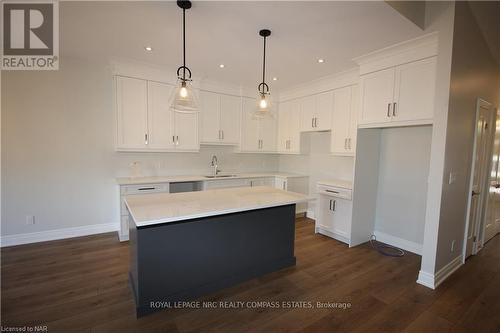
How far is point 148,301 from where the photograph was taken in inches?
80.3

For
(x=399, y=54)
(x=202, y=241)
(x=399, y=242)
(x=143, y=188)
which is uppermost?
(x=399, y=54)

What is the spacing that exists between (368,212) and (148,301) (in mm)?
3295

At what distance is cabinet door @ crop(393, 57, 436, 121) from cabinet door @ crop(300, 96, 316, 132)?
5.32ft

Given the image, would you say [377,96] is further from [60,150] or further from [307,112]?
[60,150]

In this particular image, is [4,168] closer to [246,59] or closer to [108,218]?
[108,218]

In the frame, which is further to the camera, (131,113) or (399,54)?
(131,113)

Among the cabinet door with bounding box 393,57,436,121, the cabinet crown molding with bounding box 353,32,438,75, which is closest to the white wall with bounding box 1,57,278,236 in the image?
the cabinet crown molding with bounding box 353,32,438,75

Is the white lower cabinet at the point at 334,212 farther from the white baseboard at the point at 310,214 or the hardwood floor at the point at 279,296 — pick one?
the white baseboard at the point at 310,214

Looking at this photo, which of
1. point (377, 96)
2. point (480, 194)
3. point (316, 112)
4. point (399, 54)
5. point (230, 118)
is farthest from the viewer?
point (230, 118)

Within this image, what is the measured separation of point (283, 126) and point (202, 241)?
3.58 metres

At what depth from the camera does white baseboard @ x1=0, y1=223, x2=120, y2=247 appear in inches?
131

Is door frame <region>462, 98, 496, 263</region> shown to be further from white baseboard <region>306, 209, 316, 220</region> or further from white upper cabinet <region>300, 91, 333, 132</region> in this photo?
white baseboard <region>306, 209, 316, 220</region>

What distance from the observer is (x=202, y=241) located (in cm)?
224

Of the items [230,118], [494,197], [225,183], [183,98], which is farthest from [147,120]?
[494,197]
